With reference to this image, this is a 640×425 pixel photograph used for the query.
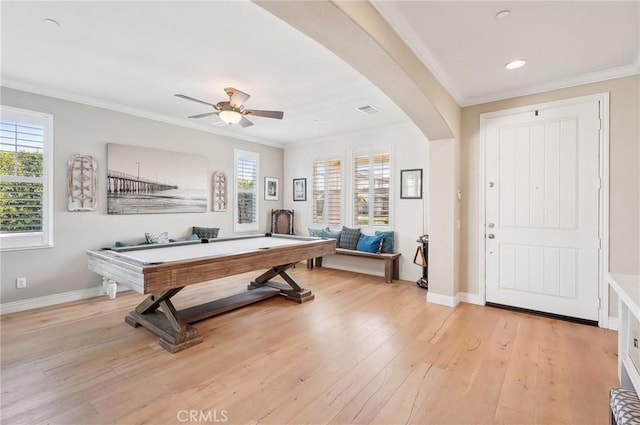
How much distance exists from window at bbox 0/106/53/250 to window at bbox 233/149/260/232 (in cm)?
272

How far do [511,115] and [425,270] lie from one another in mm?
2447

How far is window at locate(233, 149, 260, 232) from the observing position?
5828 mm

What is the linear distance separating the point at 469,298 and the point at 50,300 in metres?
5.30

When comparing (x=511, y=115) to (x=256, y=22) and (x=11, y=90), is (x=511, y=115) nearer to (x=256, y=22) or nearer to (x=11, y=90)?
(x=256, y=22)

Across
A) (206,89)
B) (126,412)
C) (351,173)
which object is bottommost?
(126,412)

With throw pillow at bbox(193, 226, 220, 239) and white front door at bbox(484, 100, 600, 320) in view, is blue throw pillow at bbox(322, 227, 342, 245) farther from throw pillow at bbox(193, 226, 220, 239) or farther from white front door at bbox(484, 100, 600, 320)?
white front door at bbox(484, 100, 600, 320)

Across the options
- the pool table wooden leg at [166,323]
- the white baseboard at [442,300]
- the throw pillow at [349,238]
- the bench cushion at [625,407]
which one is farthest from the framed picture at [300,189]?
the bench cushion at [625,407]

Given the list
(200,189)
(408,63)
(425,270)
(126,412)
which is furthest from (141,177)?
(425,270)

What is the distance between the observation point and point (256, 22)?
2.30 metres

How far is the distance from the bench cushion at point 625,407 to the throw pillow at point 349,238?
408cm

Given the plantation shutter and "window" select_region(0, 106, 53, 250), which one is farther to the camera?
the plantation shutter

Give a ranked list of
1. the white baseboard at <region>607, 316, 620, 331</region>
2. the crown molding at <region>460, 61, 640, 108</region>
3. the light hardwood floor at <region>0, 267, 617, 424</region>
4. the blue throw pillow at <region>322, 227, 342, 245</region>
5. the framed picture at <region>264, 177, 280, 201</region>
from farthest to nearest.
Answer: the framed picture at <region>264, 177, 280, 201</region> < the blue throw pillow at <region>322, 227, 342, 245</region> < the white baseboard at <region>607, 316, 620, 331</region> < the crown molding at <region>460, 61, 640, 108</region> < the light hardwood floor at <region>0, 267, 617, 424</region>

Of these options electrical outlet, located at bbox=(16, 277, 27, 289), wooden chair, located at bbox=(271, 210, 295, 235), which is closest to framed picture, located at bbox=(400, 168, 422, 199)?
wooden chair, located at bbox=(271, 210, 295, 235)

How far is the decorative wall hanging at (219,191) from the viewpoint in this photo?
5.41 meters
